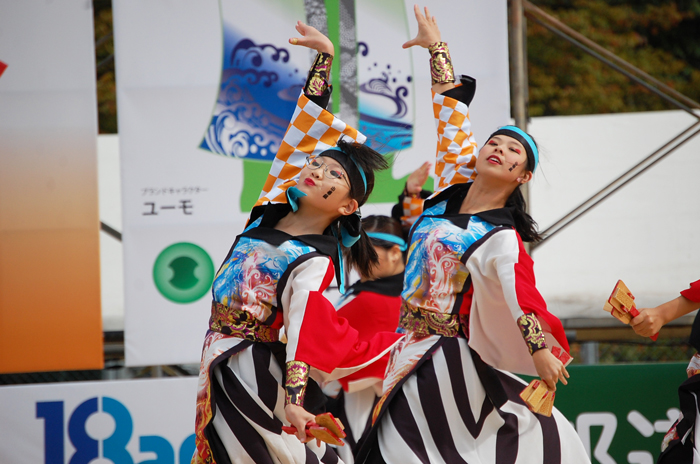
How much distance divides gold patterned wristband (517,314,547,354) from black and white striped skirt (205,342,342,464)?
2.52 feet

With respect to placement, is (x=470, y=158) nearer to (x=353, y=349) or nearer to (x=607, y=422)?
(x=353, y=349)

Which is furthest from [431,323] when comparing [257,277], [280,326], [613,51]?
[613,51]

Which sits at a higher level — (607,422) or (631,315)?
(631,315)

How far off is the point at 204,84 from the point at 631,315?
2.45 meters

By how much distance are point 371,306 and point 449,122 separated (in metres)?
1.09

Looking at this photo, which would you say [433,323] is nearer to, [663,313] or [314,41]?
[663,313]

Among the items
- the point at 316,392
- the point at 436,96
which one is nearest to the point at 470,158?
the point at 436,96

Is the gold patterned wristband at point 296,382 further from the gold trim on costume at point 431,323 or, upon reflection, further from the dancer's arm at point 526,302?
the dancer's arm at point 526,302

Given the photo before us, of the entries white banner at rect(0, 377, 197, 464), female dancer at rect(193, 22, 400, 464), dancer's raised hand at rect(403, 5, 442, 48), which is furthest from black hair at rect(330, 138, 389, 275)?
white banner at rect(0, 377, 197, 464)

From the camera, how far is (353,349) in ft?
8.11

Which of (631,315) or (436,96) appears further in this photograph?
(436,96)

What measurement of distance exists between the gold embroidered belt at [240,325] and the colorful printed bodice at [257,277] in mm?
18

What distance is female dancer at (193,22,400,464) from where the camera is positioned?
2.23m

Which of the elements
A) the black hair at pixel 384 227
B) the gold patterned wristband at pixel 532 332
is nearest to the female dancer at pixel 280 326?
the gold patterned wristband at pixel 532 332
